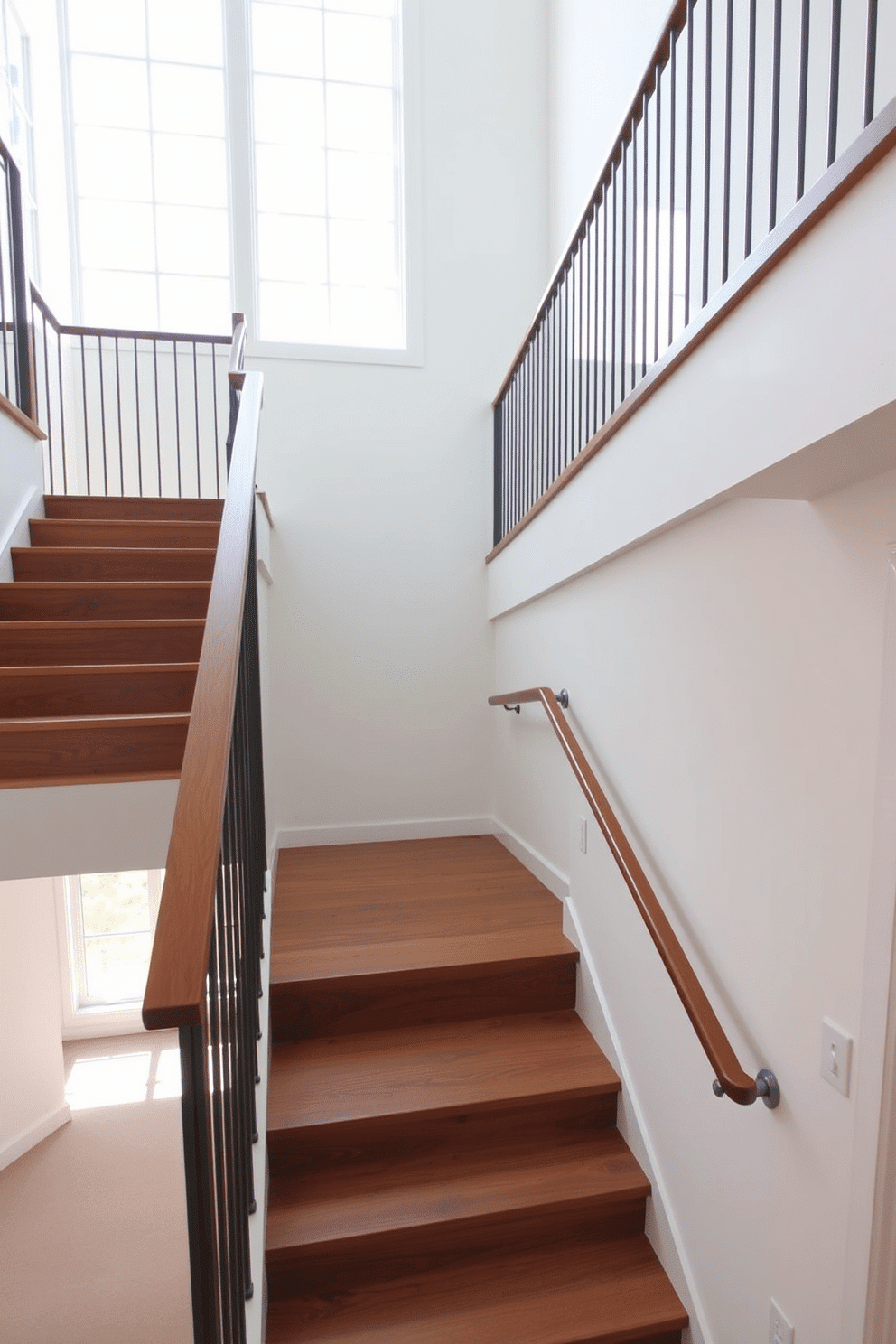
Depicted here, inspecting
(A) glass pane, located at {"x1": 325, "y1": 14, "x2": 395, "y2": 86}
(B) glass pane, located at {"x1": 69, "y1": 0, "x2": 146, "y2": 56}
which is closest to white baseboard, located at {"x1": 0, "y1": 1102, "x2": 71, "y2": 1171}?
(B) glass pane, located at {"x1": 69, "y1": 0, "x2": 146, "y2": 56}

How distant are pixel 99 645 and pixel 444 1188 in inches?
80.3

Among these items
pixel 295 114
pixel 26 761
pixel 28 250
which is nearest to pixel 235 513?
pixel 26 761

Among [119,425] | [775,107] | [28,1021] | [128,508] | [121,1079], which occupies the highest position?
[119,425]

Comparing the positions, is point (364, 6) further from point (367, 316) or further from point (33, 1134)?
point (33, 1134)

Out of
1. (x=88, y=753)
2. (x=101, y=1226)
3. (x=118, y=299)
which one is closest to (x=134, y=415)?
(x=118, y=299)

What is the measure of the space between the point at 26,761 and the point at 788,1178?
7.00 ft

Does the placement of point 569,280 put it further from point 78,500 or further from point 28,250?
point 28,250

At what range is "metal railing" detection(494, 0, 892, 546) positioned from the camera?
1.45 metres

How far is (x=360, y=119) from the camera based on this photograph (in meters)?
4.26

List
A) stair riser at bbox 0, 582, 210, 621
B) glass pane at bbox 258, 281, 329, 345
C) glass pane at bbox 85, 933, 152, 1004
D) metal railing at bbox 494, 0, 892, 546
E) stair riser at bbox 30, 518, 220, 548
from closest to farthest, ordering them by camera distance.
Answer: metal railing at bbox 494, 0, 892, 546 < stair riser at bbox 0, 582, 210, 621 < stair riser at bbox 30, 518, 220, 548 < glass pane at bbox 258, 281, 329, 345 < glass pane at bbox 85, 933, 152, 1004

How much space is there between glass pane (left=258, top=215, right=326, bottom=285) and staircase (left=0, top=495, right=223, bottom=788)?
1648 millimetres

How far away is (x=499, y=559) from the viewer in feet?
12.6

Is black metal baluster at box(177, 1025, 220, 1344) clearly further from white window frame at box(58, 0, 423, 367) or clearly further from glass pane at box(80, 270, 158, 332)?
glass pane at box(80, 270, 158, 332)

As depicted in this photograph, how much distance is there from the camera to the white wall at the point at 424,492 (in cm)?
402
